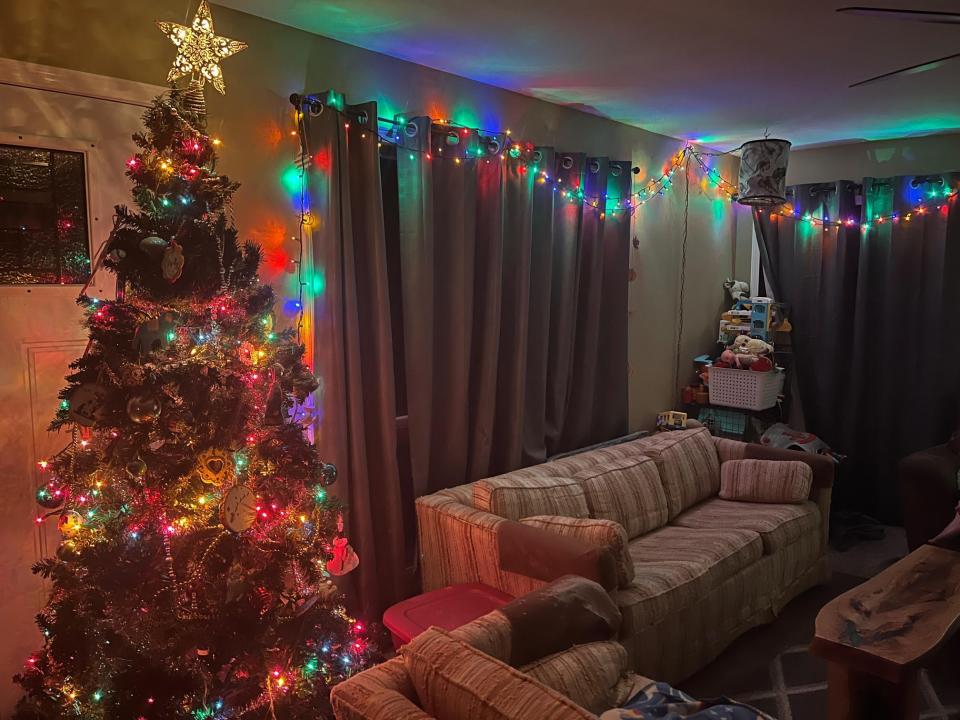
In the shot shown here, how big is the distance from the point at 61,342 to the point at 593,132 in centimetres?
302

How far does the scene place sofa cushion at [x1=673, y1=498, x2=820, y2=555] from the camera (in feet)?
10.7

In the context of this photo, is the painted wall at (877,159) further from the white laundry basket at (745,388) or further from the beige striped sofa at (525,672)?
the beige striped sofa at (525,672)

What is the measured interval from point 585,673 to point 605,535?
69 centimetres

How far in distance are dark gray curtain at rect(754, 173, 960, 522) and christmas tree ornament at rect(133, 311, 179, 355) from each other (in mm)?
4437

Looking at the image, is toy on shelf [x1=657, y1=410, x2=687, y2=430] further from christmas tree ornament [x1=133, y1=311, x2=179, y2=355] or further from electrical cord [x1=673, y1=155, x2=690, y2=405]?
christmas tree ornament [x1=133, y1=311, x2=179, y2=355]

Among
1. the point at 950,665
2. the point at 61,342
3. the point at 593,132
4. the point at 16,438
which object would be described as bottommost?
the point at 950,665

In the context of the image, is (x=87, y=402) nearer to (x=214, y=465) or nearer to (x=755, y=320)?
(x=214, y=465)

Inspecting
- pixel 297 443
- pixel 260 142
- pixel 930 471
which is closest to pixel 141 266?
pixel 297 443

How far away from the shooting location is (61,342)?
222 cm

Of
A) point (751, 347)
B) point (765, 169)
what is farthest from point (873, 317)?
point (765, 169)

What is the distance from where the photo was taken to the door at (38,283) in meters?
2.12

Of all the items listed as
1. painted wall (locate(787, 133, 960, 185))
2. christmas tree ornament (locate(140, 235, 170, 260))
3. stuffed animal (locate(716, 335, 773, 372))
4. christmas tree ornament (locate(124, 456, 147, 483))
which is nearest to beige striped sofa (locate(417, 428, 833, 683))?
stuffed animal (locate(716, 335, 773, 372))

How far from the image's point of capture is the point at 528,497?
291 centimetres

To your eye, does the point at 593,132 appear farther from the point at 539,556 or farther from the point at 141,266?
the point at 141,266
